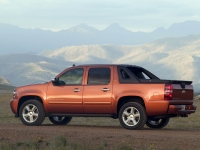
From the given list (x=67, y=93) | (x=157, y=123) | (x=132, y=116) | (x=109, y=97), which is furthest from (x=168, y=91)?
(x=67, y=93)

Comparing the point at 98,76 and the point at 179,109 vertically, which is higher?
the point at 98,76

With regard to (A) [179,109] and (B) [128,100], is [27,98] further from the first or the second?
(A) [179,109]

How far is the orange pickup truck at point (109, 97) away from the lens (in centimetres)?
1512

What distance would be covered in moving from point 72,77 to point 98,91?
1.02 meters

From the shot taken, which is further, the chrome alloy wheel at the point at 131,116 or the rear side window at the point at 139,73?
the rear side window at the point at 139,73

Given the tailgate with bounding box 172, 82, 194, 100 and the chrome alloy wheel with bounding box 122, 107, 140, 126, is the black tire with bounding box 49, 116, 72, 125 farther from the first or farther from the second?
the tailgate with bounding box 172, 82, 194, 100

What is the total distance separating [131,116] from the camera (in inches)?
609

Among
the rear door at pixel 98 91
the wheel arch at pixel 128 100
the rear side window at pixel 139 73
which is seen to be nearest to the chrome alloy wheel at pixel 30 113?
the rear door at pixel 98 91

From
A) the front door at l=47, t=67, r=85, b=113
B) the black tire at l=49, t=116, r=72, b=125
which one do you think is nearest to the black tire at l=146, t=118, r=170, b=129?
the front door at l=47, t=67, r=85, b=113

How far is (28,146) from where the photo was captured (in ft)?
41.9

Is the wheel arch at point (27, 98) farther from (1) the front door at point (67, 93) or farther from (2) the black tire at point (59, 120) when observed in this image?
(2) the black tire at point (59, 120)

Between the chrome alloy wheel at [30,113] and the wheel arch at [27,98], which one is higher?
the wheel arch at [27,98]

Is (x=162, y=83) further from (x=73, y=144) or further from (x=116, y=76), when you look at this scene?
(x=73, y=144)

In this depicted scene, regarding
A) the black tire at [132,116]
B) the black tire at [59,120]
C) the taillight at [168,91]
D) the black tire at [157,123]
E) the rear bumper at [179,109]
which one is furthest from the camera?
the black tire at [59,120]
